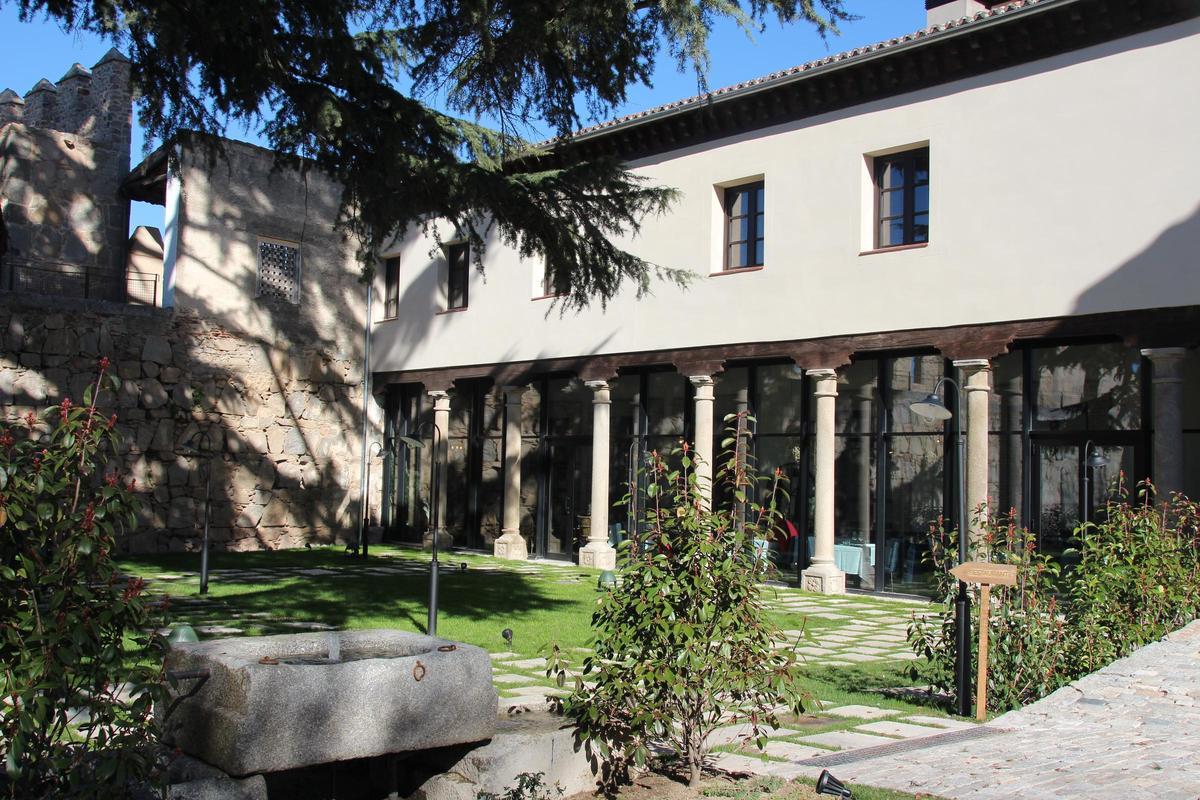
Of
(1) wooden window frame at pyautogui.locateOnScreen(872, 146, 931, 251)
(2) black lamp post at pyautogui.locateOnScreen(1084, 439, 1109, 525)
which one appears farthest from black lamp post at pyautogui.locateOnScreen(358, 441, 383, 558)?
(2) black lamp post at pyautogui.locateOnScreen(1084, 439, 1109, 525)

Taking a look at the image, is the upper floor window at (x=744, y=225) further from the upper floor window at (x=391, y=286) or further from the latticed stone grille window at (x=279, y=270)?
the latticed stone grille window at (x=279, y=270)

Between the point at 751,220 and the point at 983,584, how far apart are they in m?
11.1

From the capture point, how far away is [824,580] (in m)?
16.4

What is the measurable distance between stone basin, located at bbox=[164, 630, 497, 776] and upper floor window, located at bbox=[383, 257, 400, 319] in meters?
19.7

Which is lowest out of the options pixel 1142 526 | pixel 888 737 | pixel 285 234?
pixel 888 737

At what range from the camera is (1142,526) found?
8.95m

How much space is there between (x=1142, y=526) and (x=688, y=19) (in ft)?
17.6

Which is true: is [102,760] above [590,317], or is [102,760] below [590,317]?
below

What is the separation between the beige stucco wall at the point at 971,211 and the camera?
44.2 feet

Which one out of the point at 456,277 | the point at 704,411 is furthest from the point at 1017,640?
the point at 456,277

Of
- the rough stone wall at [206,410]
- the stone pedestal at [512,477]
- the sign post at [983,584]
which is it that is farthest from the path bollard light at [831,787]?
the stone pedestal at [512,477]

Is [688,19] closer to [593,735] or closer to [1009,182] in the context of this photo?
[593,735]

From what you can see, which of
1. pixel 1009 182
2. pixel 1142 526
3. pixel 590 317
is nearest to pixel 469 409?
pixel 590 317

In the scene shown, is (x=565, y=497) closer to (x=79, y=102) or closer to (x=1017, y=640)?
(x=79, y=102)
